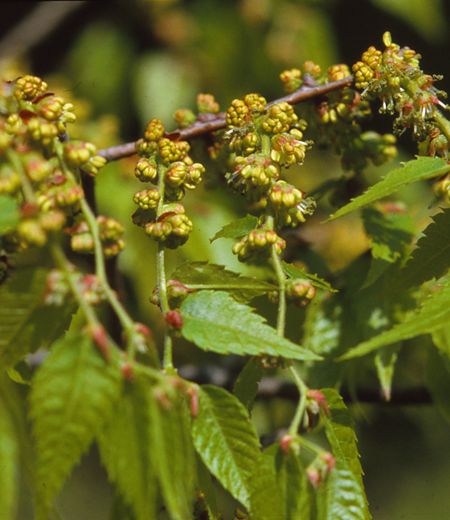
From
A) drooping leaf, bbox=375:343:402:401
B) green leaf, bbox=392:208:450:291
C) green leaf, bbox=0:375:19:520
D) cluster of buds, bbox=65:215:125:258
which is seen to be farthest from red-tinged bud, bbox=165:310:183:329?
drooping leaf, bbox=375:343:402:401

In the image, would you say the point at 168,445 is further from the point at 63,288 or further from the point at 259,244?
the point at 259,244

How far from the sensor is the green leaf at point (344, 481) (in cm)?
61

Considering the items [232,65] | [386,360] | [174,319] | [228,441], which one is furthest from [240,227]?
[232,65]

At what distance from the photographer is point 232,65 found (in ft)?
8.98

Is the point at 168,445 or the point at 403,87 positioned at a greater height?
the point at 403,87

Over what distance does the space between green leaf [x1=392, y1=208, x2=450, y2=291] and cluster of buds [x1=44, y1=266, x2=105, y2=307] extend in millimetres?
438

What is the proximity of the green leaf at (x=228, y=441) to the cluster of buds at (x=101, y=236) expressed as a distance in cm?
22

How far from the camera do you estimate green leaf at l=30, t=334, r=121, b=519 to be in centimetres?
51

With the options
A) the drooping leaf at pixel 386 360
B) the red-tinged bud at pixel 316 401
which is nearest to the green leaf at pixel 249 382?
the red-tinged bud at pixel 316 401

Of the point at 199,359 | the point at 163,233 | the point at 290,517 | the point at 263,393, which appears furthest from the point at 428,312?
the point at 199,359

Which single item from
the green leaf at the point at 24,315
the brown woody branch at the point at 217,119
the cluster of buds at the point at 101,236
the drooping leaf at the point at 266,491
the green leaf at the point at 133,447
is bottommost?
the drooping leaf at the point at 266,491

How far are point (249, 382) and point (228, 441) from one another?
108 millimetres

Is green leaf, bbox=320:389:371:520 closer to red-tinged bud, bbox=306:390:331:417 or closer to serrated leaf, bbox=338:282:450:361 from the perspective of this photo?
red-tinged bud, bbox=306:390:331:417

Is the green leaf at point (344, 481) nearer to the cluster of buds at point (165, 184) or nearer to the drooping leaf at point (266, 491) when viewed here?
the drooping leaf at point (266, 491)
